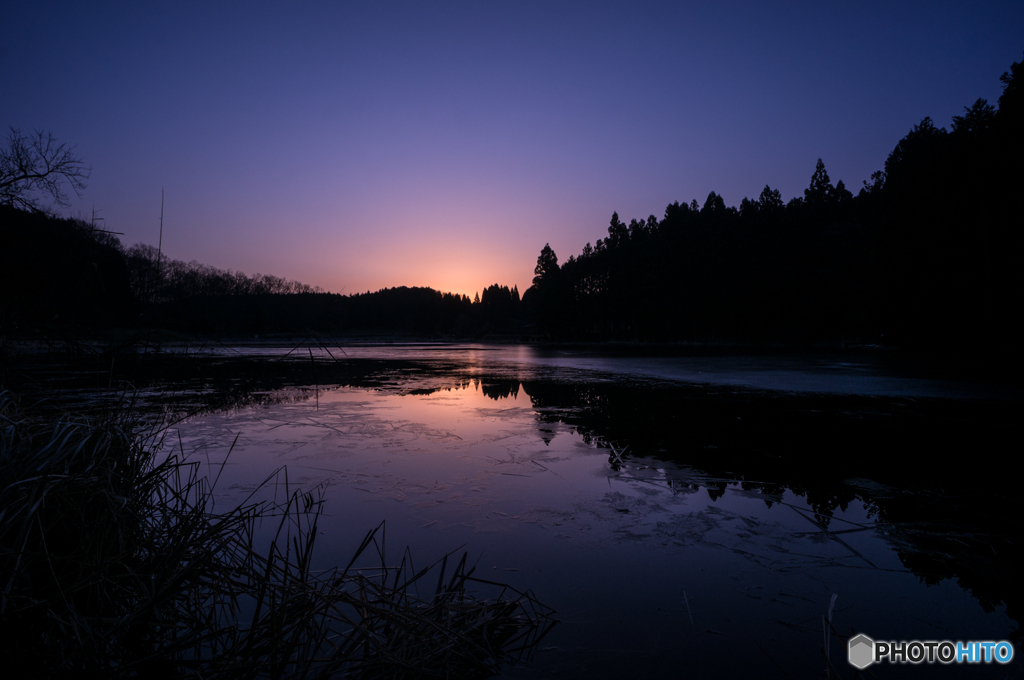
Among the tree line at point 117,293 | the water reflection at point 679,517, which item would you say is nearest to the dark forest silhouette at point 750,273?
the tree line at point 117,293

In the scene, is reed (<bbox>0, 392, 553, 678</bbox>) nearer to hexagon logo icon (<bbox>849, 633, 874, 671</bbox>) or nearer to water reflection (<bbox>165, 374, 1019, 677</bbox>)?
water reflection (<bbox>165, 374, 1019, 677</bbox>)

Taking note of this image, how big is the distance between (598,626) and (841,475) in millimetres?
4510

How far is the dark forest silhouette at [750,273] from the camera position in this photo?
13.3 ft

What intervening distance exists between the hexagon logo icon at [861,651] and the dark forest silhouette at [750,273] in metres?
3.08

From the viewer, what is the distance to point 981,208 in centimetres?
2192

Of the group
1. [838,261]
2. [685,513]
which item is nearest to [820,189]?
[838,261]

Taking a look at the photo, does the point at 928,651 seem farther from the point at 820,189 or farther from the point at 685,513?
the point at 820,189

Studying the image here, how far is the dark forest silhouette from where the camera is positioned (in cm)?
404

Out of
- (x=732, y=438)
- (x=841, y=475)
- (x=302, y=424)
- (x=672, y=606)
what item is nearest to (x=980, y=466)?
(x=841, y=475)

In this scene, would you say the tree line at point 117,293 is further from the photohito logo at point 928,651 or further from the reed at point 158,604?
the photohito logo at point 928,651

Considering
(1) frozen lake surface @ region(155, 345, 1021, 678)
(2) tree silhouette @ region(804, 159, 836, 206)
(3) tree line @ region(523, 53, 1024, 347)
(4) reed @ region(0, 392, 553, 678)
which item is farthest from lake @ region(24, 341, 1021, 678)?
(2) tree silhouette @ region(804, 159, 836, 206)

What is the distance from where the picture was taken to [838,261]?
47.3 metres

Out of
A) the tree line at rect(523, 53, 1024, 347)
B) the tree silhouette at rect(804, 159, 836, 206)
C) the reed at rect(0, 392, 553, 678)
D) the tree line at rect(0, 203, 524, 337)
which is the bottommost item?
the reed at rect(0, 392, 553, 678)

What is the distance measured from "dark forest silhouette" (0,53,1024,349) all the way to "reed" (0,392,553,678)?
1.09 m
